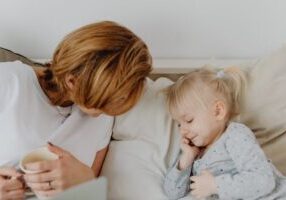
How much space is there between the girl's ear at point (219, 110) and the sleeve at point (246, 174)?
6cm

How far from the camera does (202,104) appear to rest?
141 centimetres

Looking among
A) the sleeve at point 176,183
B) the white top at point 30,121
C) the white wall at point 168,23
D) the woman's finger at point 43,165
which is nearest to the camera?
the woman's finger at point 43,165

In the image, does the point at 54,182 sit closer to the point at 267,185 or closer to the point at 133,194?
the point at 133,194

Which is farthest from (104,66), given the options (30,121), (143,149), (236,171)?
(236,171)

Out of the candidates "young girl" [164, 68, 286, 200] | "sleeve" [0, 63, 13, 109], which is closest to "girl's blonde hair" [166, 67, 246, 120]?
"young girl" [164, 68, 286, 200]

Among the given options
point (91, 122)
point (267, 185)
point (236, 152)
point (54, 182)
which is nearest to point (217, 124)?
point (236, 152)

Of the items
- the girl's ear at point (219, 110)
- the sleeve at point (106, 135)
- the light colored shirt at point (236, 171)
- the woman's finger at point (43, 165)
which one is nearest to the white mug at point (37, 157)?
the woman's finger at point (43, 165)

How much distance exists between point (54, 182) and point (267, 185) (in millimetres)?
535

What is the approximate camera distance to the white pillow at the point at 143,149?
55.1 inches

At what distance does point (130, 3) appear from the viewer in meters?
1.65

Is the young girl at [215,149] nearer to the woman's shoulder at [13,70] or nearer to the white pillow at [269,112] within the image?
the white pillow at [269,112]

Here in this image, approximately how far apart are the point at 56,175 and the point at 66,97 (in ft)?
0.70

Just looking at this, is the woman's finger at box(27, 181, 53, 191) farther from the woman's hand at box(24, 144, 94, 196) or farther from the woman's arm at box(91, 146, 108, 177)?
the woman's arm at box(91, 146, 108, 177)

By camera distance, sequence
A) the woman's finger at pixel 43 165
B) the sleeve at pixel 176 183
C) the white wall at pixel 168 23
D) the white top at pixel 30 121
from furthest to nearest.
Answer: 1. the white wall at pixel 168 23
2. the sleeve at pixel 176 183
3. the white top at pixel 30 121
4. the woman's finger at pixel 43 165
